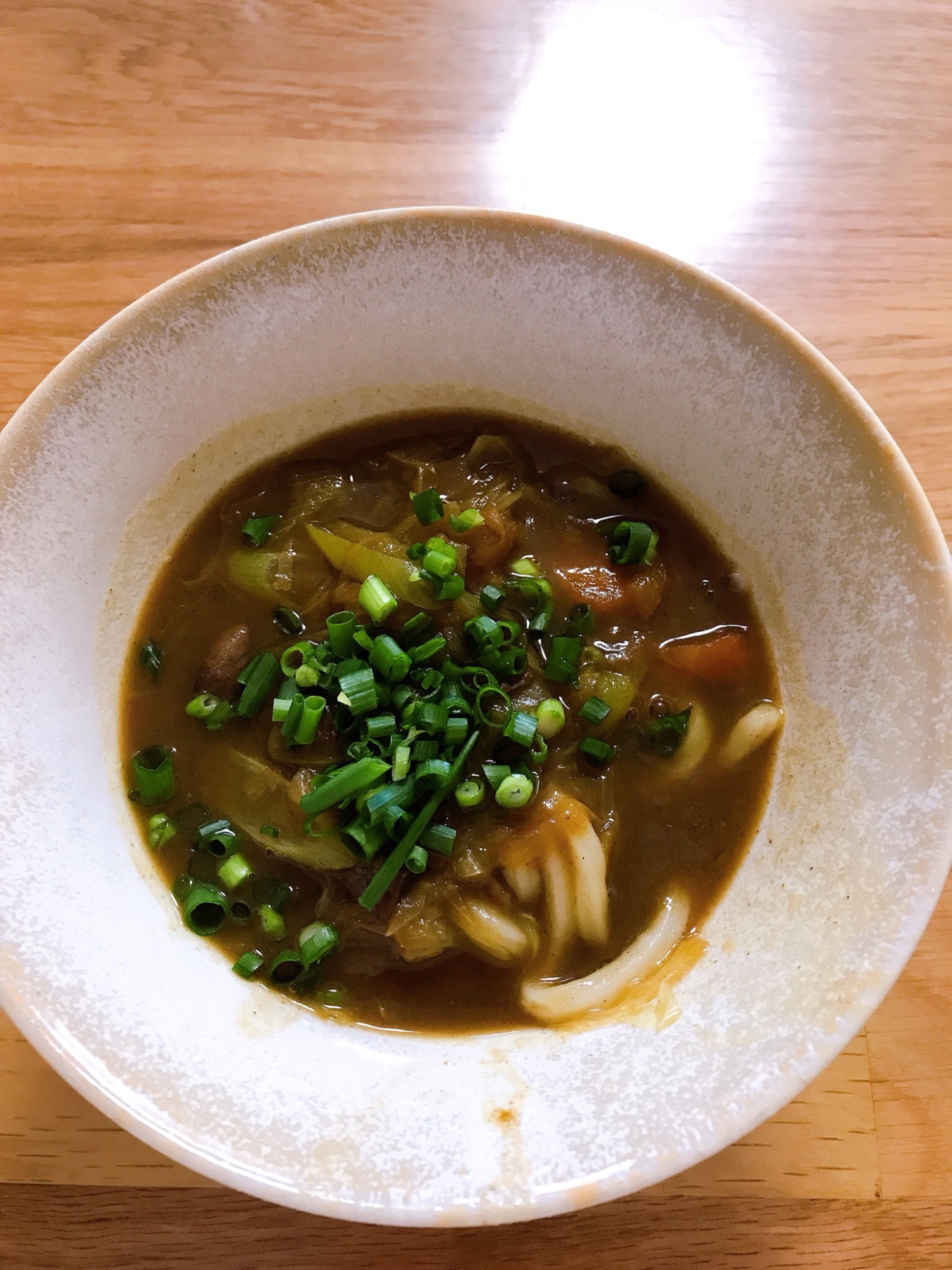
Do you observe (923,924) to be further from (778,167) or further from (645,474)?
(778,167)

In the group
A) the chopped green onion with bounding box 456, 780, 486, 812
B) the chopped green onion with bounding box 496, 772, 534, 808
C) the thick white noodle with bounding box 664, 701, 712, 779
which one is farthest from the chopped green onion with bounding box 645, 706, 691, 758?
the chopped green onion with bounding box 456, 780, 486, 812

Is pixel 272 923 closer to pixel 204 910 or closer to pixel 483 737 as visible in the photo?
pixel 204 910

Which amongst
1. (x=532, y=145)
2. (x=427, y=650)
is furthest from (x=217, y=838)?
(x=532, y=145)

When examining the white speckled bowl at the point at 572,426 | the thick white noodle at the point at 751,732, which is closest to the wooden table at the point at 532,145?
the white speckled bowl at the point at 572,426

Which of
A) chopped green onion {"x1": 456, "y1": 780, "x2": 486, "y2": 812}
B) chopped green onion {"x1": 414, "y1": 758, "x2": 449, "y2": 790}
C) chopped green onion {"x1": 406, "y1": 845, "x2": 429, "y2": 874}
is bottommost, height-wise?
chopped green onion {"x1": 406, "y1": 845, "x2": 429, "y2": 874}

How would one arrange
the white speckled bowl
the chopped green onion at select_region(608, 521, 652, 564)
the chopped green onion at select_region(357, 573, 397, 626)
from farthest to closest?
the chopped green onion at select_region(608, 521, 652, 564), the chopped green onion at select_region(357, 573, 397, 626), the white speckled bowl

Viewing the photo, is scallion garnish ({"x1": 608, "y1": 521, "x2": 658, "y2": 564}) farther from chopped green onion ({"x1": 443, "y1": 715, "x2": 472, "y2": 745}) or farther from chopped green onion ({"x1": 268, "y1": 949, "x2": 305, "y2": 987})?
chopped green onion ({"x1": 268, "y1": 949, "x2": 305, "y2": 987})
